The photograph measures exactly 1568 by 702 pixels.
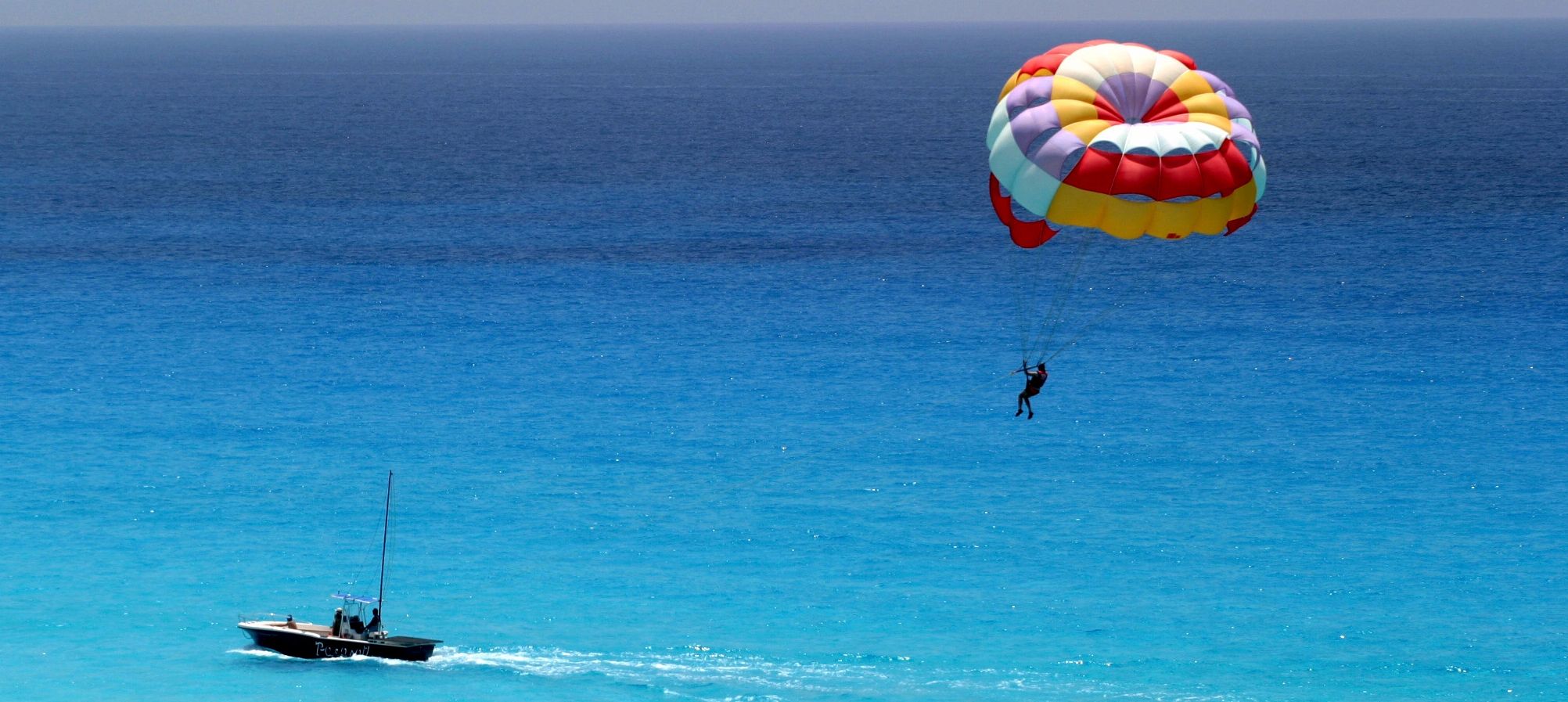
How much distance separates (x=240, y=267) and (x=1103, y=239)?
44.7 m

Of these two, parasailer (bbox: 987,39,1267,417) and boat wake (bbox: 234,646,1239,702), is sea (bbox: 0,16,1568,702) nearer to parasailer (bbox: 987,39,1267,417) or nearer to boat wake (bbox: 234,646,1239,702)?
boat wake (bbox: 234,646,1239,702)

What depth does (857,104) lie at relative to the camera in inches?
7052

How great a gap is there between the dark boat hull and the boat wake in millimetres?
165

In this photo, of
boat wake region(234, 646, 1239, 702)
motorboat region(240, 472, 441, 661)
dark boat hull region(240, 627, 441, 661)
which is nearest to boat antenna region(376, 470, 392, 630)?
motorboat region(240, 472, 441, 661)

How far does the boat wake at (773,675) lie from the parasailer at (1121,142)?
30.9 ft

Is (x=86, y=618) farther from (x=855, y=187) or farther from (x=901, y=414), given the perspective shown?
(x=855, y=187)

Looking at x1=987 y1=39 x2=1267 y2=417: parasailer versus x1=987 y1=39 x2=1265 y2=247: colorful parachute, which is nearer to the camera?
x1=987 y1=39 x2=1267 y2=417: parasailer

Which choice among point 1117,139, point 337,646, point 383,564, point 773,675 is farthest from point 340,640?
point 1117,139

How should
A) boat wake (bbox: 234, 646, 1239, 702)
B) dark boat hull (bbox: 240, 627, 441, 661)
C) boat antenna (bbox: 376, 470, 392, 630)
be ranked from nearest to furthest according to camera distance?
boat wake (bbox: 234, 646, 1239, 702)
dark boat hull (bbox: 240, 627, 441, 661)
boat antenna (bbox: 376, 470, 392, 630)

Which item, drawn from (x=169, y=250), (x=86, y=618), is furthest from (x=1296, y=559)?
(x=169, y=250)

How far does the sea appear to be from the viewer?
3553 cm

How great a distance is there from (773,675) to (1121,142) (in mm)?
12553

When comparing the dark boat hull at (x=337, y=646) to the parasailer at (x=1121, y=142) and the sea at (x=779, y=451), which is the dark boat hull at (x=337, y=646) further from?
the parasailer at (x=1121, y=142)

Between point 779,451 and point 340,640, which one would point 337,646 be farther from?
point 779,451
